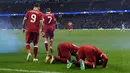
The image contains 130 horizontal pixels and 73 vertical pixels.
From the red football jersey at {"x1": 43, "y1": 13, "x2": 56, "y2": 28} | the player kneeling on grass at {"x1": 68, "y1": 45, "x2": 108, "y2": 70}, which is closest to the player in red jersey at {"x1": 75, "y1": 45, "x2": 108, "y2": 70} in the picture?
the player kneeling on grass at {"x1": 68, "y1": 45, "x2": 108, "y2": 70}

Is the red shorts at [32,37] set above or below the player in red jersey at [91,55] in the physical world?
below

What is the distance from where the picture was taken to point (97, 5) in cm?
6756

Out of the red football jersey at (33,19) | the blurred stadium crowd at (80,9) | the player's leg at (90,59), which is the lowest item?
the blurred stadium crowd at (80,9)

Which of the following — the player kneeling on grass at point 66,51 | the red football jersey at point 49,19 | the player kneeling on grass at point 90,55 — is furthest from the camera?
the red football jersey at point 49,19

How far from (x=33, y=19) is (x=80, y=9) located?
55767mm

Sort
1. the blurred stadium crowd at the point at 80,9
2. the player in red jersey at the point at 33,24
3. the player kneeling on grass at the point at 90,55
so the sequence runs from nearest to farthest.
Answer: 1. the player kneeling on grass at the point at 90,55
2. the player in red jersey at the point at 33,24
3. the blurred stadium crowd at the point at 80,9

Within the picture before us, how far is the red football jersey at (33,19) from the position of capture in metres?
13.9

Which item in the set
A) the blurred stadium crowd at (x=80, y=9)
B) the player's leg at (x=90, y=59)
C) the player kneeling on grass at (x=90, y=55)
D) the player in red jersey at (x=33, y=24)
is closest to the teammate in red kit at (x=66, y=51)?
the player kneeling on grass at (x=90, y=55)

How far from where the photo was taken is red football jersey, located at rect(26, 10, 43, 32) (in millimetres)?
13945

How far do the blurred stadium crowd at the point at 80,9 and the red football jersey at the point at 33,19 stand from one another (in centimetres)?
4968

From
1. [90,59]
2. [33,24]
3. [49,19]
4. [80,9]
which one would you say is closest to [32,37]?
[33,24]

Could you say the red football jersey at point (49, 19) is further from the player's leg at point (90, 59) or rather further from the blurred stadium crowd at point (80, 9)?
the blurred stadium crowd at point (80, 9)

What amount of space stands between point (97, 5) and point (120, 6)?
4.86 metres

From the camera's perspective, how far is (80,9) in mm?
69375
